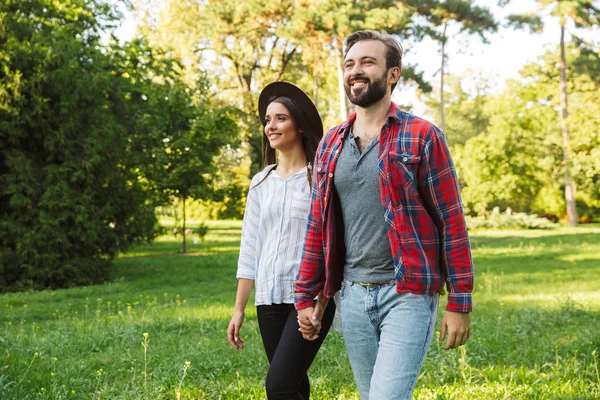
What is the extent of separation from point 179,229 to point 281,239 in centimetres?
2318

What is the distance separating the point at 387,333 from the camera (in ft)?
9.92

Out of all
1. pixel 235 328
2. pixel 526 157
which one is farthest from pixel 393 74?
pixel 526 157

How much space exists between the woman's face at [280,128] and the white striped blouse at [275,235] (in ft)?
0.61

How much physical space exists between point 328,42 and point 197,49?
10.9 meters

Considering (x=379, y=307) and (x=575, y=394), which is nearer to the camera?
(x=379, y=307)

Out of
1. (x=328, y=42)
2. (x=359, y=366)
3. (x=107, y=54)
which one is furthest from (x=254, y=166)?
(x=359, y=366)

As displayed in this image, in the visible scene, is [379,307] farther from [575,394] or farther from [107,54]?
[107,54]

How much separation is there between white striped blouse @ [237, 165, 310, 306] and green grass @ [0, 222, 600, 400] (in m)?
1.68

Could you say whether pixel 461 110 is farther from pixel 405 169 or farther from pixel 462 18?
pixel 405 169

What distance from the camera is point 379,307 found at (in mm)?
3092

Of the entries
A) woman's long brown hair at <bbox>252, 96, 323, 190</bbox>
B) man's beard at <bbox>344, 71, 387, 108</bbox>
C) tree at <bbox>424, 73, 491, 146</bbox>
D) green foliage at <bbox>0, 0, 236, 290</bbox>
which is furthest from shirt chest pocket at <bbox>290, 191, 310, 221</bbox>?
tree at <bbox>424, 73, 491, 146</bbox>

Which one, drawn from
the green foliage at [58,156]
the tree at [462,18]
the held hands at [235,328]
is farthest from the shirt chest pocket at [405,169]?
the tree at [462,18]

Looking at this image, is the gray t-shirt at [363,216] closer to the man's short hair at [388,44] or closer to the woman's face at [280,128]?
the man's short hair at [388,44]

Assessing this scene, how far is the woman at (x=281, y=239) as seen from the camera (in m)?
3.66
